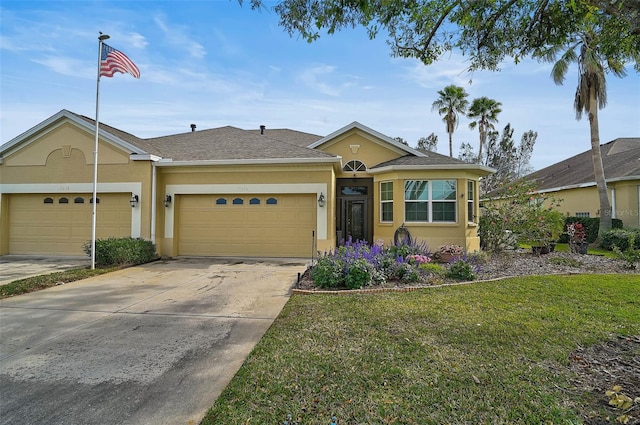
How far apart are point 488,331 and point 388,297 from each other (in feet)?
6.63

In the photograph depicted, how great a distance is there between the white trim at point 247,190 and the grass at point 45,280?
2930 millimetres

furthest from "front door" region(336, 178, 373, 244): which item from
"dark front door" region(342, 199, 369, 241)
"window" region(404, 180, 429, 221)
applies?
"window" region(404, 180, 429, 221)

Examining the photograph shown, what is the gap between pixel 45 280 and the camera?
759 cm

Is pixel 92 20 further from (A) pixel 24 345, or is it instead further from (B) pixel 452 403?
(B) pixel 452 403

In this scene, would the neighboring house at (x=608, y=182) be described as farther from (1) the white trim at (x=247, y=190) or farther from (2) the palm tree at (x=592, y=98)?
(1) the white trim at (x=247, y=190)

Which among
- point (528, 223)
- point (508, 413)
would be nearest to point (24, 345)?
point (508, 413)

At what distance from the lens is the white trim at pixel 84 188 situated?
11242 mm

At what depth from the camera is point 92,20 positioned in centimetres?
874

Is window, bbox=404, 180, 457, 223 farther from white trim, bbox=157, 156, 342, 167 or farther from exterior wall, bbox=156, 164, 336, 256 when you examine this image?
white trim, bbox=157, 156, 342, 167

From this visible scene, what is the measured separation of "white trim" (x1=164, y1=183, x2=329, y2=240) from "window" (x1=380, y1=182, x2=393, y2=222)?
2558 mm

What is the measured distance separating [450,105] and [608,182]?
14.1 m

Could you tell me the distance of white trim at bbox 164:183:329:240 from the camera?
37.3 ft

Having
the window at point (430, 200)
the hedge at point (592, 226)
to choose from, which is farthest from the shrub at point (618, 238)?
the window at point (430, 200)

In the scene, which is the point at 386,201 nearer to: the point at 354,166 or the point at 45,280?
the point at 354,166
